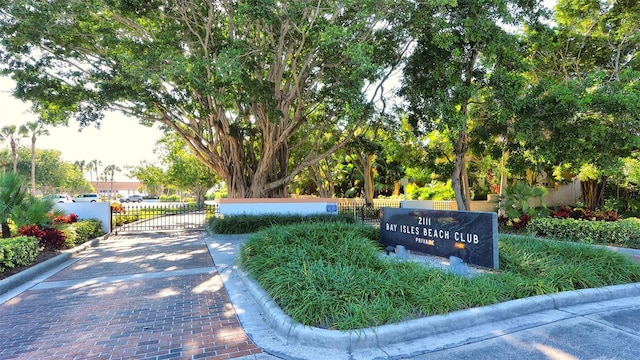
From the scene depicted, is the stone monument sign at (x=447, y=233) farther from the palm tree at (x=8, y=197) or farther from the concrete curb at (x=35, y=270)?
the palm tree at (x=8, y=197)

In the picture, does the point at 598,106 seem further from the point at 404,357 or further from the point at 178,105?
the point at 178,105

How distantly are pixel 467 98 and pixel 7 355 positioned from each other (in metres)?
12.1

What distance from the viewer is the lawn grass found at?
4.28 m

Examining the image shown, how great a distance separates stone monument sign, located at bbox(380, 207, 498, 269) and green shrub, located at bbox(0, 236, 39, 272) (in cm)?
742

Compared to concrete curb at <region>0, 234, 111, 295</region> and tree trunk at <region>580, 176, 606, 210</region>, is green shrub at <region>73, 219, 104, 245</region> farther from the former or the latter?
tree trunk at <region>580, 176, 606, 210</region>

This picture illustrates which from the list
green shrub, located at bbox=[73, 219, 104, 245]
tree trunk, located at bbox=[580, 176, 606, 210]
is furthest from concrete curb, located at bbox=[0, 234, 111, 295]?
tree trunk, located at bbox=[580, 176, 606, 210]

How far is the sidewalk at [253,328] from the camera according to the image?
3.74 meters

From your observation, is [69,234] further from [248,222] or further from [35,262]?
[248,222]

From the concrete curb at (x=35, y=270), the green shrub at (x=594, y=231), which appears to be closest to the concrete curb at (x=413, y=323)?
the concrete curb at (x=35, y=270)

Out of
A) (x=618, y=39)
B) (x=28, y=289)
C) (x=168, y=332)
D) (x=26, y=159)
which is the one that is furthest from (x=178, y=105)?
(x=26, y=159)

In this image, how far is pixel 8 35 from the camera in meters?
11.4

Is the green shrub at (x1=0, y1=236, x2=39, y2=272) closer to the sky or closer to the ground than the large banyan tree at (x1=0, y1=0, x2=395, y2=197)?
Answer: closer to the ground

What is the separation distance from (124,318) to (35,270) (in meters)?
3.92

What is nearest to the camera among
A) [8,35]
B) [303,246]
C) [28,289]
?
[28,289]
